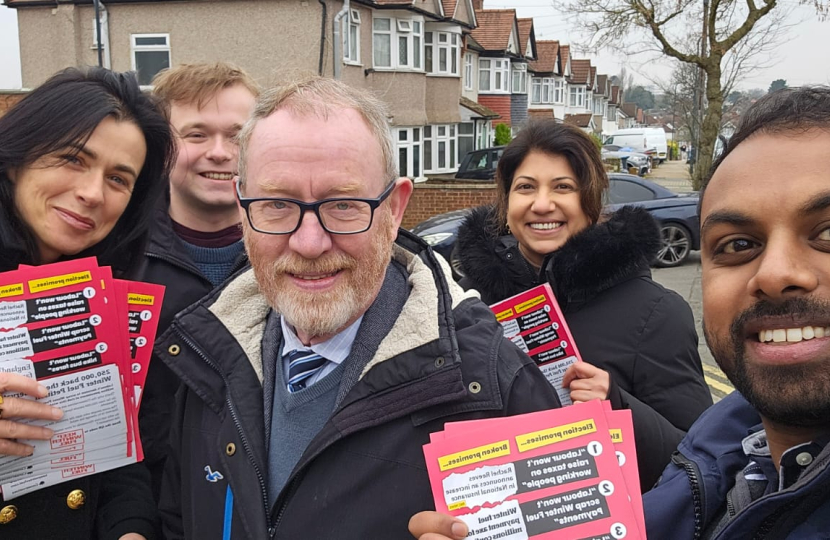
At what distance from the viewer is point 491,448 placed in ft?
4.75

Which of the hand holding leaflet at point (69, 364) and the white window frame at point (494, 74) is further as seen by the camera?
the white window frame at point (494, 74)

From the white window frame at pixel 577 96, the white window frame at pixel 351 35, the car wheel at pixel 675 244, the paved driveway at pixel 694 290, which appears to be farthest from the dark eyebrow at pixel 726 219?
the white window frame at pixel 577 96

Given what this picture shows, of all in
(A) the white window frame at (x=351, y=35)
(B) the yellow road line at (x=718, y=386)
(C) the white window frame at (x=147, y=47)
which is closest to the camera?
(B) the yellow road line at (x=718, y=386)

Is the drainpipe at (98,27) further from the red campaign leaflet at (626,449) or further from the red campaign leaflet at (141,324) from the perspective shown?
the red campaign leaflet at (626,449)

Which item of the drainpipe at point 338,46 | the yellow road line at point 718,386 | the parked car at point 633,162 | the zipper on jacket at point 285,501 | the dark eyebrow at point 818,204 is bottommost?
the yellow road line at point 718,386

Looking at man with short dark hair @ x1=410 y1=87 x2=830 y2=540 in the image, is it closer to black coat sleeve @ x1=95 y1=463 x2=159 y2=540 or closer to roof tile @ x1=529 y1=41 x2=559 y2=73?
black coat sleeve @ x1=95 y1=463 x2=159 y2=540

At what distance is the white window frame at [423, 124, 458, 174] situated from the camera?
1056 inches

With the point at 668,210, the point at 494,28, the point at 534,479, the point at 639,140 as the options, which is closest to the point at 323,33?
the point at 668,210

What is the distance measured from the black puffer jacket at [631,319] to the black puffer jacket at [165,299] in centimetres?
121

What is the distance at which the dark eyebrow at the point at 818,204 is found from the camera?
126cm

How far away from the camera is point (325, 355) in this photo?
189 cm

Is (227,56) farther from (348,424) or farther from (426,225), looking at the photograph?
(348,424)

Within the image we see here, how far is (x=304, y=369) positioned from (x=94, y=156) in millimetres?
955

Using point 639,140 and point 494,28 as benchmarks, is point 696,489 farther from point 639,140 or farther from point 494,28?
point 639,140
